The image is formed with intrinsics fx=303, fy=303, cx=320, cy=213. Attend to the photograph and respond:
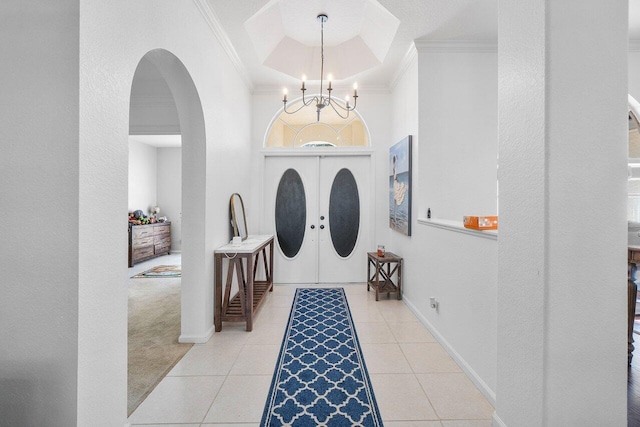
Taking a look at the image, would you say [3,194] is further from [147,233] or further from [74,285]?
[147,233]

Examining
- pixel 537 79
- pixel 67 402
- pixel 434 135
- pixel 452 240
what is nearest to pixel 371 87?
pixel 434 135

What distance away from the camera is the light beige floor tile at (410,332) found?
2.81 m

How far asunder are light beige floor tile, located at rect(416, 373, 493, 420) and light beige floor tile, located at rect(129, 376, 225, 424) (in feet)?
4.70

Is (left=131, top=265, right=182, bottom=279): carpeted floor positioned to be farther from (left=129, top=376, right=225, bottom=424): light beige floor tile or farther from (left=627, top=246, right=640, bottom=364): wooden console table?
(left=627, top=246, right=640, bottom=364): wooden console table

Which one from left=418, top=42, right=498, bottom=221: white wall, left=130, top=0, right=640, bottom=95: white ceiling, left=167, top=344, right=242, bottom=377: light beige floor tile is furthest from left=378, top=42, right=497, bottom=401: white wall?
left=167, top=344, right=242, bottom=377: light beige floor tile

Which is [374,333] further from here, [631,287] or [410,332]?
[631,287]

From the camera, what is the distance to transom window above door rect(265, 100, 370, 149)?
4.76m

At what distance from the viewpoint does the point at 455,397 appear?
196 centimetres

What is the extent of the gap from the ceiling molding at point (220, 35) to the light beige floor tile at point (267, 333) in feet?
9.70

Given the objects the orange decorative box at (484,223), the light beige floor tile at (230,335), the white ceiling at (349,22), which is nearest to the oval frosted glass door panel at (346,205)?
the white ceiling at (349,22)

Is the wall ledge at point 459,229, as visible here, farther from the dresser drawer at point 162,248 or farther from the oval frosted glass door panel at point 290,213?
the dresser drawer at point 162,248

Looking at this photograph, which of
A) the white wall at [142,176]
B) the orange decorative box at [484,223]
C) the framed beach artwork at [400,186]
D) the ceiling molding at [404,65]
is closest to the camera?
the orange decorative box at [484,223]

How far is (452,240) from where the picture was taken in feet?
8.29

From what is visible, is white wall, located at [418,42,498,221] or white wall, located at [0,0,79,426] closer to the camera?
white wall, located at [0,0,79,426]
